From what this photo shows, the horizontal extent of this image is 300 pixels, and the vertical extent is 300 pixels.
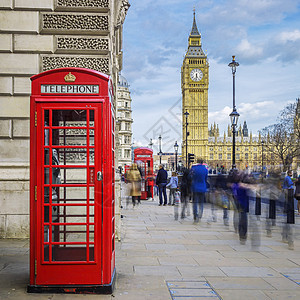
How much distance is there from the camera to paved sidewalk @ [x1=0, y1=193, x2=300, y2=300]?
5.11 meters

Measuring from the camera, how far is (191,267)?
6.52 m

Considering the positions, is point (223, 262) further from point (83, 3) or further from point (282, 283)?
point (83, 3)

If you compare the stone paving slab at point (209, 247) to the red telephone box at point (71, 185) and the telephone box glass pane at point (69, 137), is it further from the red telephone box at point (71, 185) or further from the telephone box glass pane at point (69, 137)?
the telephone box glass pane at point (69, 137)

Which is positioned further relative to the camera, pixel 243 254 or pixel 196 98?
pixel 196 98

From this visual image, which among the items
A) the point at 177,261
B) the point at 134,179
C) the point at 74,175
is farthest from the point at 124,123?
the point at 74,175

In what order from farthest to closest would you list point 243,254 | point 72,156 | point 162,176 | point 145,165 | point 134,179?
point 145,165, point 162,176, point 134,179, point 243,254, point 72,156

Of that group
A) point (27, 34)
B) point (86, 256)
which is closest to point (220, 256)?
point (86, 256)

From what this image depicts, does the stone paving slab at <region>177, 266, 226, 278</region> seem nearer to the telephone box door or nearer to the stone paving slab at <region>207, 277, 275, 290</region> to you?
the stone paving slab at <region>207, 277, 275, 290</region>

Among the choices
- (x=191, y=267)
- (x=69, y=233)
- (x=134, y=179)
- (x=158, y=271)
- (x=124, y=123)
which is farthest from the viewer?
(x=124, y=123)

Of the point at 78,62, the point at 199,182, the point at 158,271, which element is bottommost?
the point at 158,271

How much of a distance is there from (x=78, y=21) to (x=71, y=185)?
5115 millimetres

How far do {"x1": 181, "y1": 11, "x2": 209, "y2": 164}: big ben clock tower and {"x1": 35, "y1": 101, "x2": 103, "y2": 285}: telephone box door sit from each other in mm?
122484

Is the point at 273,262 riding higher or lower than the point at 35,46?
lower

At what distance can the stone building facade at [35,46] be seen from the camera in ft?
29.2
